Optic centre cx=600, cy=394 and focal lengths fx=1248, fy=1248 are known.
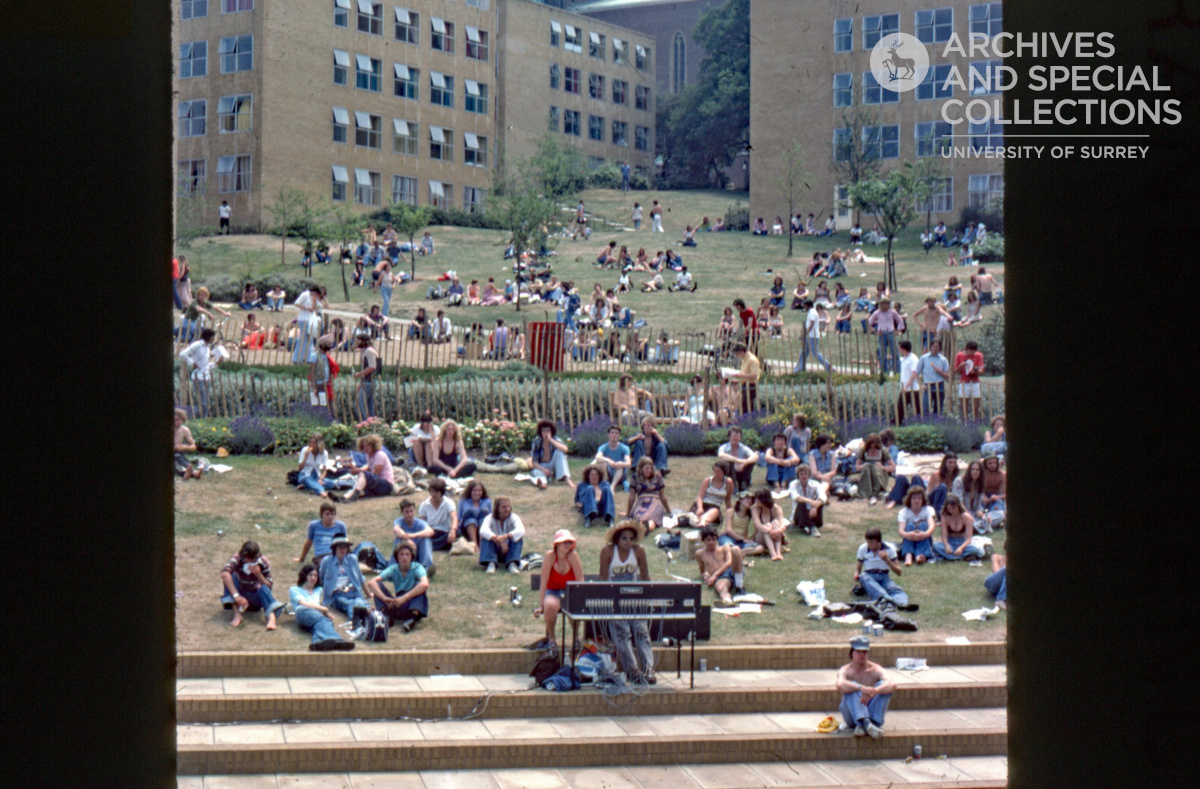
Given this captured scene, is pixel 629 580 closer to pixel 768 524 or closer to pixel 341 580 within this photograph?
pixel 341 580

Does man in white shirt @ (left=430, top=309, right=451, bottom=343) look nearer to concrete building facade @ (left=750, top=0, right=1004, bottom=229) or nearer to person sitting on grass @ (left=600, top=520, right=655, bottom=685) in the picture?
person sitting on grass @ (left=600, top=520, right=655, bottom=685)

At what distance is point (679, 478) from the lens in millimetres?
16109

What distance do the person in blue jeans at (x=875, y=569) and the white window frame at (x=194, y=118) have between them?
3595cm

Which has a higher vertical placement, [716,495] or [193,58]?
[193,58]

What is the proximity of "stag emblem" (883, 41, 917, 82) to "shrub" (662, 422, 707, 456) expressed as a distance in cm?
3042

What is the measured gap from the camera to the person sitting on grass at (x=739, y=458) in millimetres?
14875

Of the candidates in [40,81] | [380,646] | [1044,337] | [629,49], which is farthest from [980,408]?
[629,49]

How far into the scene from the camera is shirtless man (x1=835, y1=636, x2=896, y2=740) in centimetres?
930

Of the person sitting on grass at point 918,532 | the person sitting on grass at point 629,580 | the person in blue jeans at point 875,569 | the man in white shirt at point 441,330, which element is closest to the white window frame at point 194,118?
the man in white shirt at point 441,330

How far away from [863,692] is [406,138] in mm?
40012

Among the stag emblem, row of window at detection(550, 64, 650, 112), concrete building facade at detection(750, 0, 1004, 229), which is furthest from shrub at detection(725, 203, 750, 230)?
row of window at detection(550, 64, 650, 112)

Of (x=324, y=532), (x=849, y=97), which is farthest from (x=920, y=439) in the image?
(x=849, y=97)

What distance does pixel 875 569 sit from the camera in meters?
12.0

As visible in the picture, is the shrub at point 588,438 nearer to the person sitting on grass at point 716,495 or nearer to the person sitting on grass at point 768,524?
the person sitting on grass at point 716,495
